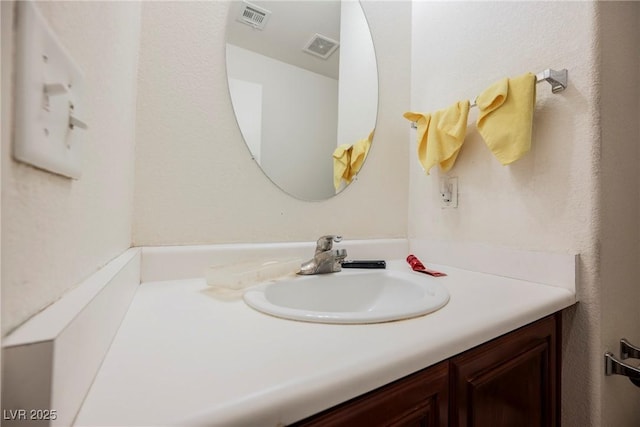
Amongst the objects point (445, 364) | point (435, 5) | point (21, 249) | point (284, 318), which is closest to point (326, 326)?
point (284, 318)

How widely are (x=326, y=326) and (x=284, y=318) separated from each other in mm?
79

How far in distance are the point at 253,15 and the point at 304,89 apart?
0.86 feet

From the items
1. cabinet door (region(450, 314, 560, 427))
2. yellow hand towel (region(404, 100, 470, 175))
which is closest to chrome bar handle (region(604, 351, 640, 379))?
cabinet door (region(450, 314, 560, 427))

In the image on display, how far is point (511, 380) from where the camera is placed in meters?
0.56

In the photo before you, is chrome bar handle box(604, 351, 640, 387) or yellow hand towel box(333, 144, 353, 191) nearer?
chrome bar handle box(604, 351, 640, 387)

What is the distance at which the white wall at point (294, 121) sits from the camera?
0.87 metres

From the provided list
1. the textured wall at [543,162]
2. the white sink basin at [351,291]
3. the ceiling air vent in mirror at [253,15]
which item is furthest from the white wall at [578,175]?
the ceiling air vent in mirror at [253,15]

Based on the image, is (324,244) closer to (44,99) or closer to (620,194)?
(44,99)

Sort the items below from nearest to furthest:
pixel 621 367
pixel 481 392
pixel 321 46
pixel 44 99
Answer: pixel 44 99, pixel 481 392, pixel 621 367, pixel 321 46

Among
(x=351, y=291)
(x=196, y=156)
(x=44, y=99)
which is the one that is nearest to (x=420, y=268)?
(x=351, y=291)

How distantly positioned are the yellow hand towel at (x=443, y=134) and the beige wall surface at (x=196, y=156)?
378 millimetres

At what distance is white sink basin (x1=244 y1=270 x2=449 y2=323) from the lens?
676 mm

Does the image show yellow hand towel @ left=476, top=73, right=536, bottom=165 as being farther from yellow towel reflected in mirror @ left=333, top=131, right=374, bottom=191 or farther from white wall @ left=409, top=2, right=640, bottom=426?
yellow towel reflected in mirror @ left=333, top=131, right=374, bottom=191

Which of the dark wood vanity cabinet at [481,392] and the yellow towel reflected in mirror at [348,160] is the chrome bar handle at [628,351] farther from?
the yellow towel reflected in mirror at [348,160]
